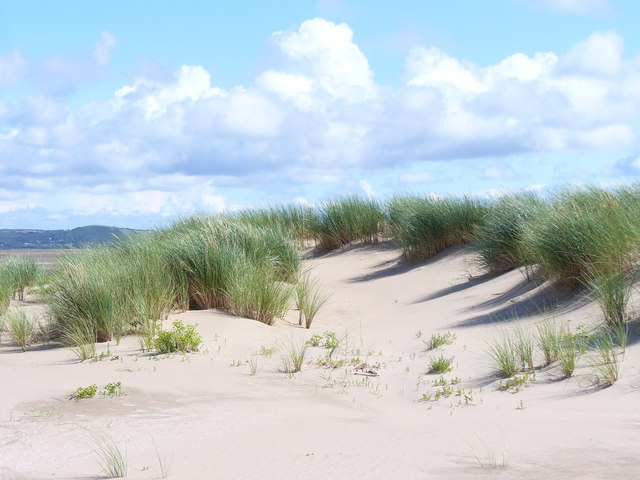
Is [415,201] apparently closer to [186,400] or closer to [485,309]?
[485,309]

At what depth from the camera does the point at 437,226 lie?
50.6 ft

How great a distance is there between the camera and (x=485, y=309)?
979 cm

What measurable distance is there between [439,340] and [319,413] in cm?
286

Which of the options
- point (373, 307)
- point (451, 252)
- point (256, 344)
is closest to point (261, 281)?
point (256, 344)

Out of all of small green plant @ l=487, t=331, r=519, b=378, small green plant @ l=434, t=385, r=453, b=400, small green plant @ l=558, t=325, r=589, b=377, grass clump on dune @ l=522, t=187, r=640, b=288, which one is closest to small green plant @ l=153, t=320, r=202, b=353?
small green plant @ l=434, t=385, r=453, b=400

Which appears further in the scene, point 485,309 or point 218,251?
point 218,251

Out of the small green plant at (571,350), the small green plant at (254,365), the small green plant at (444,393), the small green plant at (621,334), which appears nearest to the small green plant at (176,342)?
the small green plant at (254,365)

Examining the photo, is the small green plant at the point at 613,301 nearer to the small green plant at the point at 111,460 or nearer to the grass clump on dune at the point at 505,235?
the grass clump on dune at the point at 505,235

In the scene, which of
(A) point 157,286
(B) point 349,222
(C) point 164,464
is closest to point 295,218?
(B) point 349,222

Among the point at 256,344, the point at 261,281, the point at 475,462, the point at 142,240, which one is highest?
the point at 142,240

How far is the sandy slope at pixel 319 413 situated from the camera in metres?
4.03

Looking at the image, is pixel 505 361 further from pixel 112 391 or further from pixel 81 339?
pixel 81 339

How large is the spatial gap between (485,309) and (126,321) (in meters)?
4.71

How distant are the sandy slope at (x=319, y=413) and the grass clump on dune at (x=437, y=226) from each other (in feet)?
19.3
